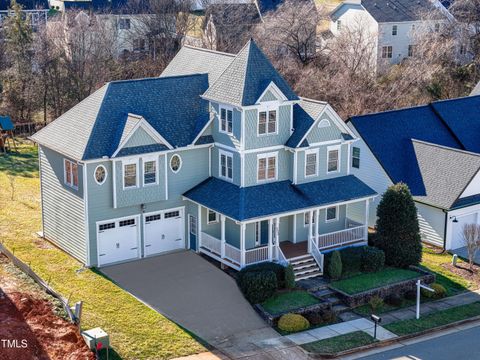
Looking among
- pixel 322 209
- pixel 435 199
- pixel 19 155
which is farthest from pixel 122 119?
pixel 19 155

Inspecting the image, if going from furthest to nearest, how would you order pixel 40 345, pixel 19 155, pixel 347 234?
Answer: 1. pixel 19 155
2. pixel 347 234
3. pixel 40 345

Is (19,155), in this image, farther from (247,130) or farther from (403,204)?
(403,204)

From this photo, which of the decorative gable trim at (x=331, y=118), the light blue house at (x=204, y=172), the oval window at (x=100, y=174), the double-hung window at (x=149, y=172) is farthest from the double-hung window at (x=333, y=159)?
the oval window at (x=100, y=174)

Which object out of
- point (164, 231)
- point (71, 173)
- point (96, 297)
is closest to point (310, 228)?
point (164, 231)

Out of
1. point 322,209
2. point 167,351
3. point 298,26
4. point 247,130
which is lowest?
point 167,351

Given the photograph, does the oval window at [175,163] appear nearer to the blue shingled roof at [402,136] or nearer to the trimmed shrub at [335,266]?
the trimmed shrub at [335,266]

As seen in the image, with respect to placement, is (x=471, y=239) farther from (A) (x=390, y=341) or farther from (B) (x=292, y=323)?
(B) (x=292, y=323)
